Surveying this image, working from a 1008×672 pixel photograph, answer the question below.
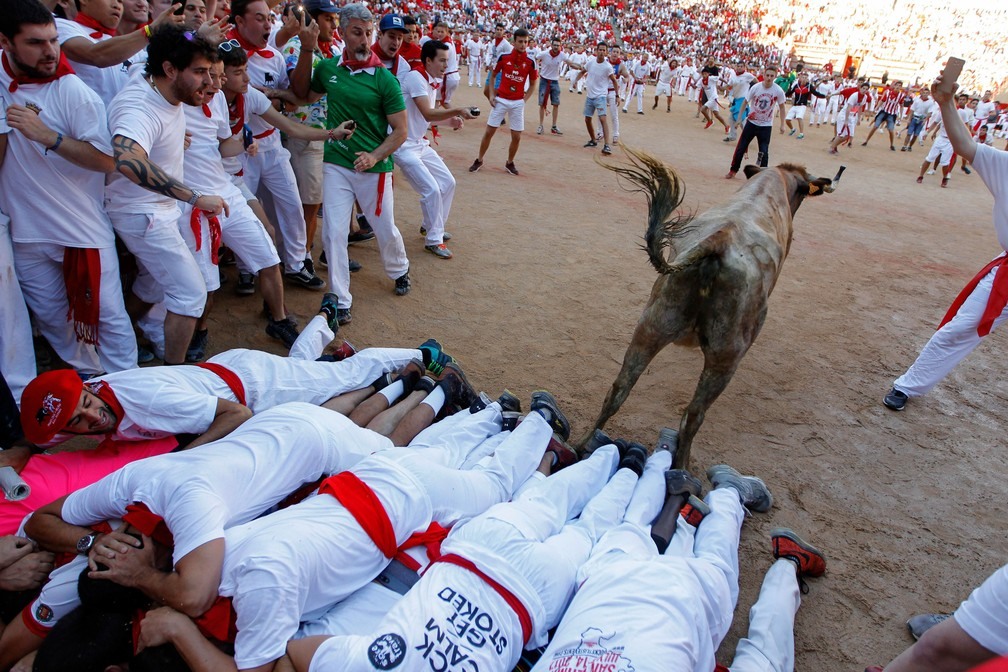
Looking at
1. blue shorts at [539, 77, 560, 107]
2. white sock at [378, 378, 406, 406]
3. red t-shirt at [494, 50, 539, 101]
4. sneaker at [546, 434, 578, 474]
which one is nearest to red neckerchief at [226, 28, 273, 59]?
white sock at [378, 378, 406, 406]

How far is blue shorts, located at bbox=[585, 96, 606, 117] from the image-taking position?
40.4 ft

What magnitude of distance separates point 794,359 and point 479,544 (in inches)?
155

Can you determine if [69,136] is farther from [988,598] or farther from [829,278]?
[829,278]

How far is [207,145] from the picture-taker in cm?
409

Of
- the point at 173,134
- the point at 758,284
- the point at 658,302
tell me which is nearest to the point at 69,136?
the point at 173,134

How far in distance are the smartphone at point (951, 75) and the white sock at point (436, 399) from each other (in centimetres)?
360

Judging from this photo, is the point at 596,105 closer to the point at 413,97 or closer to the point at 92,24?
the point at 413,97

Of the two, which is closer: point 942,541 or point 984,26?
point 942,541

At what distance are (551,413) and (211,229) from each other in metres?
2.52

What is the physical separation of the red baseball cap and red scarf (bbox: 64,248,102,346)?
1215 mm

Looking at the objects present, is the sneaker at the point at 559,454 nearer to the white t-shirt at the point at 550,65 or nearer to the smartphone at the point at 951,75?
the smartphone at the point at 951,75

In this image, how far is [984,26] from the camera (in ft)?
140

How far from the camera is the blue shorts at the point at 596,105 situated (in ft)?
40.4

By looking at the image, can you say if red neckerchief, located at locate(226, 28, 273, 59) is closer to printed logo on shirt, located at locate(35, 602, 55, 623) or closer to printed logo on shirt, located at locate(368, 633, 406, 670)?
printed logo on shirt, located at locate(35, 602, 55, 623)
